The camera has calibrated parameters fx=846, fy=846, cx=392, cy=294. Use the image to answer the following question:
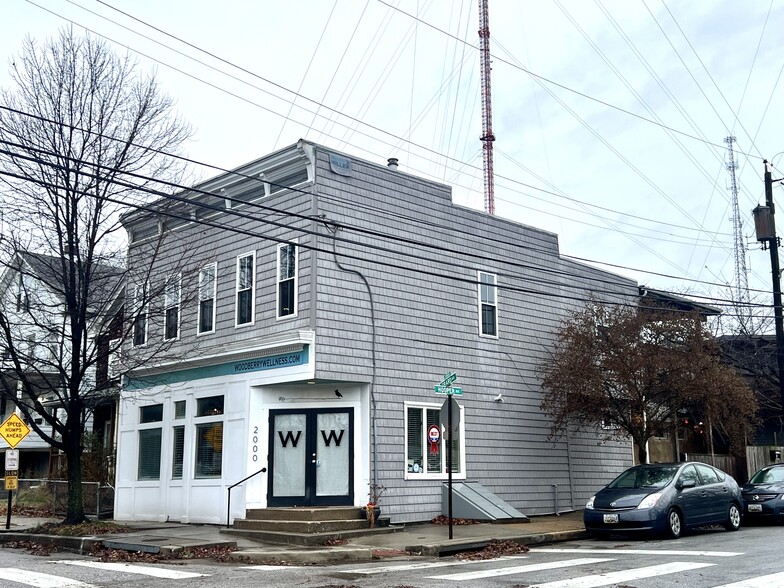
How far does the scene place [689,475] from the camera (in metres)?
17.5

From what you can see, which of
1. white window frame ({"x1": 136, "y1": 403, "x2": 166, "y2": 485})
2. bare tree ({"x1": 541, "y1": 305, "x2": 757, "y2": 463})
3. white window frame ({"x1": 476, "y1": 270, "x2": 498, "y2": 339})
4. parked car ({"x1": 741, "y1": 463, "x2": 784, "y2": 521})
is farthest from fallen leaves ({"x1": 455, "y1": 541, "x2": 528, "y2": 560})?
white window frame ({"x1": 136, "y1": 403, "x2": 166, "y2": 485})

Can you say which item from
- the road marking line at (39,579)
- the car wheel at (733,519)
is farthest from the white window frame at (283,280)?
the car wheel at (733,519)

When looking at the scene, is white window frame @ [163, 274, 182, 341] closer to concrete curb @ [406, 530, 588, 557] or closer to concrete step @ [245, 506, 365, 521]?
concrete step @ [245, 506, 365, 521]

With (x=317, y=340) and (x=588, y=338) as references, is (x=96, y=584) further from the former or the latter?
(x=588, y=338)

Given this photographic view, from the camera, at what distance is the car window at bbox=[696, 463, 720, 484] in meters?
17.9

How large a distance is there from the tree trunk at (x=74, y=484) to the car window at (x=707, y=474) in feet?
43.7

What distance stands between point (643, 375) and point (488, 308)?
14.3ft

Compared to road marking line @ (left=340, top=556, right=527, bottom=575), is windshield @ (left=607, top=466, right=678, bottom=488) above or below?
above

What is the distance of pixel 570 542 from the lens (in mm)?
17219

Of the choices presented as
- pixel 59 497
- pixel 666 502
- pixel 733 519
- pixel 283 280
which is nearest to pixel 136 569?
pixel 283 280

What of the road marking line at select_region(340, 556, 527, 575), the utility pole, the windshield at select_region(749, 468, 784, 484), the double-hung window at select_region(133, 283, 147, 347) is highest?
the utility pole

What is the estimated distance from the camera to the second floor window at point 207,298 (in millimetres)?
21531

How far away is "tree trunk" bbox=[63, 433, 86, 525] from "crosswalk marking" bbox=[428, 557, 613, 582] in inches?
402

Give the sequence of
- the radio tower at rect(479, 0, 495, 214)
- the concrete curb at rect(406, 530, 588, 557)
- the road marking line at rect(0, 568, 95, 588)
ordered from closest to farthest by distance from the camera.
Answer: the road marking line at rect(0, 568, 95, 588), the concrete curb at rect(406, 530, 588, 557), the radio tower at rect(479, 0, 495, 214)
